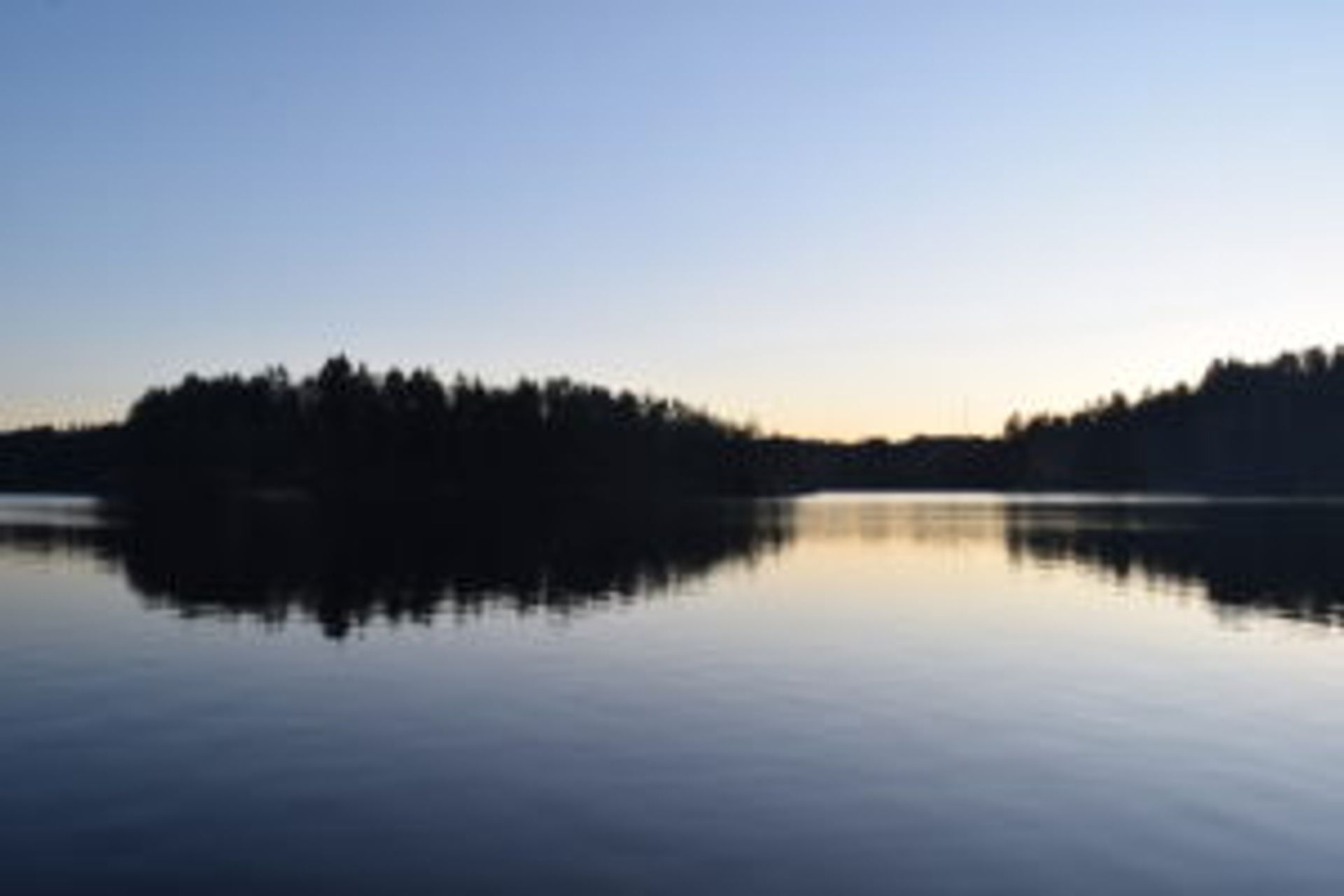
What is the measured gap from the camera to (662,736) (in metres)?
34.8

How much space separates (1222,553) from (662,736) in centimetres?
8735

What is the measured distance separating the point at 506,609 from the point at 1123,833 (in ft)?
139

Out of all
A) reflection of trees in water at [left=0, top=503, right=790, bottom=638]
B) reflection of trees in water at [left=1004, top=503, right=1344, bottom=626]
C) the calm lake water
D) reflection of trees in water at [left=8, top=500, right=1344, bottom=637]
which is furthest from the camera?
reflection of trees in water at [left=1004, top=503, right=1344, bottom=626]

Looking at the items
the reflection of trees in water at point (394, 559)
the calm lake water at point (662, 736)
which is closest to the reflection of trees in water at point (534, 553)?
the reflection of trees in water at point (394, 559)

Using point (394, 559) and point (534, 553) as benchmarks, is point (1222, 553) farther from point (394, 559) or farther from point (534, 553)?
point (394, 559)

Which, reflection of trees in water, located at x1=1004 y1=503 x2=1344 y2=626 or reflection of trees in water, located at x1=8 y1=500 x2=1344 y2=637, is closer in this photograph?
reflection of trees in water, located at x1=8 y1=500 x2=1344 y2=637

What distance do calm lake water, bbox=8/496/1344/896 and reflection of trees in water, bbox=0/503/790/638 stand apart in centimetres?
86

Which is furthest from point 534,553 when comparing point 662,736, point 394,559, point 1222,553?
point 662,736

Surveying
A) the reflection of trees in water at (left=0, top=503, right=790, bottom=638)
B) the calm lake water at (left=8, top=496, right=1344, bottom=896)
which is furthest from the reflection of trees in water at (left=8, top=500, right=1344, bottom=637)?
the calm lake water at (left=8, top=496, right=1344, bottom=896)

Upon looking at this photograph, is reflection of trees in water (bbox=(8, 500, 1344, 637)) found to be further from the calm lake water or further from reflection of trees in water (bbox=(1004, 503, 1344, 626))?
the calm lake water

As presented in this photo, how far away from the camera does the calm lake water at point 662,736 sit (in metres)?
23.4

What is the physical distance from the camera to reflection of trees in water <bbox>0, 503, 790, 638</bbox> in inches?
2660

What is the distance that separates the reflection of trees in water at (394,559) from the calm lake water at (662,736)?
33.7 inches

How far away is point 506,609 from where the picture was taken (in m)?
64.8
